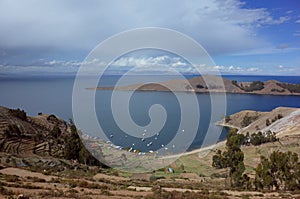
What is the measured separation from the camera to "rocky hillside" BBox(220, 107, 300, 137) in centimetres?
5388

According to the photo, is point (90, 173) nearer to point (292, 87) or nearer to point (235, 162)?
point (235, 162)

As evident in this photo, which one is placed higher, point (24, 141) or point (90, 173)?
point (90, 173)

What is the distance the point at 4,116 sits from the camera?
137 feet

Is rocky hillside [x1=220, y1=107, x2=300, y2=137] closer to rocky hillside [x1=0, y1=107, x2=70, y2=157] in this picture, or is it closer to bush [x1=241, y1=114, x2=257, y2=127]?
bush [x1=241, y1=114, x2=257, y2=127]

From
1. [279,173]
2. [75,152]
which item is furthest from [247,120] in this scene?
[279,173]

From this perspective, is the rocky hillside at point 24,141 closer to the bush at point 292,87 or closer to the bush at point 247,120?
the bush at point 247,120

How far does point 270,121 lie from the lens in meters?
69.9

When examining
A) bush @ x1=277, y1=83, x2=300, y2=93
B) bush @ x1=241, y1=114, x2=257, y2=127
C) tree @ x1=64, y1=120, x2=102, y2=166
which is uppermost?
bush @ x1=277, y1=83, x2=300, y2=93

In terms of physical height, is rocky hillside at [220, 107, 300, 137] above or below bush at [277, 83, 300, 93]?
below

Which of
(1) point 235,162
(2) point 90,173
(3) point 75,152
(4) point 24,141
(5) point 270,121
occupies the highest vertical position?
(1) point 235,162

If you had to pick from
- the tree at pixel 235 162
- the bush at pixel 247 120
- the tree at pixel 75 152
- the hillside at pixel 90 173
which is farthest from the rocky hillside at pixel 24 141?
the bush at pixel 247 120

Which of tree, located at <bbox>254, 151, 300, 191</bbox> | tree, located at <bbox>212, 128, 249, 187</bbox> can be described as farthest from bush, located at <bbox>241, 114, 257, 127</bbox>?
tree, located at <bbox>212, 128, 249, 187</bbox>

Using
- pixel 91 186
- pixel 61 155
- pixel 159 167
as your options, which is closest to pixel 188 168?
pixel 159 167

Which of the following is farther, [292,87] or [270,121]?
[292,87]
